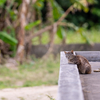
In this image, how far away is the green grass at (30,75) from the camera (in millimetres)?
8203

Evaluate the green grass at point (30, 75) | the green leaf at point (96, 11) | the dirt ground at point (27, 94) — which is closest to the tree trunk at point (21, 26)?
the green grass at point (30, 75)

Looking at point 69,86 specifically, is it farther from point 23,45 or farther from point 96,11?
point 96,11

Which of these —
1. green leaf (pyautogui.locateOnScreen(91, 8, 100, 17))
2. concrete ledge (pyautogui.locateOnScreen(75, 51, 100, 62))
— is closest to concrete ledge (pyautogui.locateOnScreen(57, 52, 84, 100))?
concrete ledge (pyautogui.locateOnScreen(75, 51, 100, 62))

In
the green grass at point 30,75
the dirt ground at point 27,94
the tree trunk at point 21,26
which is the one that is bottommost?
the dirt ground at point 27,94

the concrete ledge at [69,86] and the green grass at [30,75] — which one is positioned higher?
the concrete ledge at [69,86]

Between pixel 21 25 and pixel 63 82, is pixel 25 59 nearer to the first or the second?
pixel 21 25

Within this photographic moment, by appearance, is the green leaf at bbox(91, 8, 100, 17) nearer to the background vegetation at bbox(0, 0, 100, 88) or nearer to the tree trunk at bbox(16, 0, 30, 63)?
the background vegetation at bbox(0, 0, 100, 88)

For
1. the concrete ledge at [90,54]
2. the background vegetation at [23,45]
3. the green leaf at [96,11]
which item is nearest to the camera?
the concrete ledge at [90,54]

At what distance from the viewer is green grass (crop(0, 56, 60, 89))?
820 centimetres

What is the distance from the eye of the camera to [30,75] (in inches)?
367

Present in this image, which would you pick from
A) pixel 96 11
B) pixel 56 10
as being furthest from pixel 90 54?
pixel 96 11

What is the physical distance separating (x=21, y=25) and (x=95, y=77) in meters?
7.66

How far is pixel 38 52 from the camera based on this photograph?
44.4 ft

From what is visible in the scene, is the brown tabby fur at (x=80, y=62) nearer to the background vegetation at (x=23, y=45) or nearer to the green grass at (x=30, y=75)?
the green grass at (x=30, y=75)
